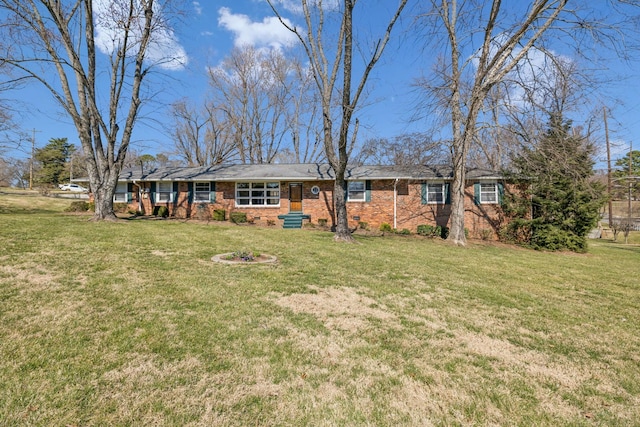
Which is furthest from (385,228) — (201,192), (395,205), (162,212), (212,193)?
(162,212)

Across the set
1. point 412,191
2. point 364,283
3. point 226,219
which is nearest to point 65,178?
point 226,219

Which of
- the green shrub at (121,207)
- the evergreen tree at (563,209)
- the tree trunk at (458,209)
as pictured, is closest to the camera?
the tree trunk at (458,209)

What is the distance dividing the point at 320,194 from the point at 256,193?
3534 millimetres

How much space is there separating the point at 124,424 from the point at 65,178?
5133 cm

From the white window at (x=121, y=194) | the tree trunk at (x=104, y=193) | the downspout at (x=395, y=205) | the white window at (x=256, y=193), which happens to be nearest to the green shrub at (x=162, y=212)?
the white window at (x=121, y=194)

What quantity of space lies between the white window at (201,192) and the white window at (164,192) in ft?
4.72

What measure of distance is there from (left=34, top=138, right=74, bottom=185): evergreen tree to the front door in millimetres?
41032

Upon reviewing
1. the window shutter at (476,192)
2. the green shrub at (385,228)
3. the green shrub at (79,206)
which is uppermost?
the window shutter at (476,192)

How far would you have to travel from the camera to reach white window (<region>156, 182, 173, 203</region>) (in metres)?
17.1

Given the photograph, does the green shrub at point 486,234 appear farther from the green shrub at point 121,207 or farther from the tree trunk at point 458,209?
the green shrub at point 121,207

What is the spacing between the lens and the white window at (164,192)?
17.1m

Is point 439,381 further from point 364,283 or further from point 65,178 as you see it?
point 65,178

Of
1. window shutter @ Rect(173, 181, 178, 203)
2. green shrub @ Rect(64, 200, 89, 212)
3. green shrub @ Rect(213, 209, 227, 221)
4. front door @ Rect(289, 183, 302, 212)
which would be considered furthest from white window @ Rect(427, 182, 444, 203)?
green shrub @ Rect(64, 200, 89, 212)

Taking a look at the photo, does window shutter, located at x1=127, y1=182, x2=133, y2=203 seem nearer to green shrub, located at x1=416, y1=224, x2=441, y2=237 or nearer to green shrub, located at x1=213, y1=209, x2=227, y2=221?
green shrub, located at x1=213, y1=209, x2=227, y2=221
